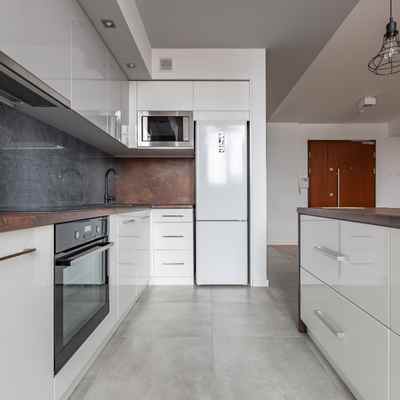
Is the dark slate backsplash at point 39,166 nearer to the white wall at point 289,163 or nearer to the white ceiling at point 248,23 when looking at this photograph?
the white ceiling at point 248,23

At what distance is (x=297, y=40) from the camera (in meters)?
3.05

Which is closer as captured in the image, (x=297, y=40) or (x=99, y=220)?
(x=99, y=220)

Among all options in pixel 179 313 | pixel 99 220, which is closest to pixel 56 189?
pixel 99 220

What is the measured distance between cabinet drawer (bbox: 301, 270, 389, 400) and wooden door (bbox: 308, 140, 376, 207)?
4973 mm

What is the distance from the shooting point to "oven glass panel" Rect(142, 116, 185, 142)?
3.30m

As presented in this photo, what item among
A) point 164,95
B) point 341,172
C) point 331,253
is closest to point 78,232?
point 331,253

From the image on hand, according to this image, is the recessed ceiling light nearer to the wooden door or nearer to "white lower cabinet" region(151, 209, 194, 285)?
"white lower cabinet" region(151, 209, 194, 285)

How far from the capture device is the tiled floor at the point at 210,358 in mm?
1394

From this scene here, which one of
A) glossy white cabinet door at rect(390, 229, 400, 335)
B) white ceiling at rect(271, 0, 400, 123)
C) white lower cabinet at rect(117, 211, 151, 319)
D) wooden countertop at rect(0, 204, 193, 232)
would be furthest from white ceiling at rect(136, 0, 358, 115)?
glossy white cabinet door at rect(390, 229, 400, 335)

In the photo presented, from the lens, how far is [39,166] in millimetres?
2047

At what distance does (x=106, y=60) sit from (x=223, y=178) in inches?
60.1

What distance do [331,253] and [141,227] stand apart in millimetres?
1704

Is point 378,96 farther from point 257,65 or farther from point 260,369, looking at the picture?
point 260,369

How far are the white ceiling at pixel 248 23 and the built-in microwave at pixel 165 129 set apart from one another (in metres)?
0.70
